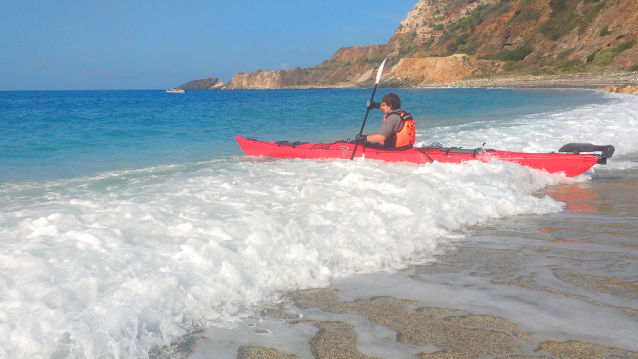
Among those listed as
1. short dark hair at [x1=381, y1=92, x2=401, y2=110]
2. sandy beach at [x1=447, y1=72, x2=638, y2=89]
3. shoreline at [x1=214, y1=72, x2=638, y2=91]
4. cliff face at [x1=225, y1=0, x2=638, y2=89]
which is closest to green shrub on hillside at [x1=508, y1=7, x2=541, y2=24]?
cliff face at [x1=225, y1=0, x2=638, y2=89]

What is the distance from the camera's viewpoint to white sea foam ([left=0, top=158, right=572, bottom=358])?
2.19 meters

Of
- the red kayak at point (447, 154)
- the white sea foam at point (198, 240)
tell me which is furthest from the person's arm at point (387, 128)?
the white sea foam at point (198, 240)

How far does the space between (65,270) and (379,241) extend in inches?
78.0

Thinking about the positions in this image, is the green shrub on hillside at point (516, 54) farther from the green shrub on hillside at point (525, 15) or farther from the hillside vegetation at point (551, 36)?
the green shrub on hillside at point (525, 15)

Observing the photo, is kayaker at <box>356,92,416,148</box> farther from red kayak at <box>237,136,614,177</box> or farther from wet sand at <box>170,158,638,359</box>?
wet sand at <box>170,158,638,359</box>

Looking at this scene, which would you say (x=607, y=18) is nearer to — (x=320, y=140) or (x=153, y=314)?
(x=320, y=140)

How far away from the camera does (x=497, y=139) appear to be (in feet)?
30.5

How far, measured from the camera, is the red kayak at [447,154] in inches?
223

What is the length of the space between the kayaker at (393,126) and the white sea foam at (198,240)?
2.83ft

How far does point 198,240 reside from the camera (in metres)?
3.12

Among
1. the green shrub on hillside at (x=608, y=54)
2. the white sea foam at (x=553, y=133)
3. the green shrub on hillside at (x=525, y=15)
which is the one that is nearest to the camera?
the white sea foam at (x=553, y=133)

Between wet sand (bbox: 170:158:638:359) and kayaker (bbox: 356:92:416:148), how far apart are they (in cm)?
318

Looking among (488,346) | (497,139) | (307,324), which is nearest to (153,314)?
(307,324)

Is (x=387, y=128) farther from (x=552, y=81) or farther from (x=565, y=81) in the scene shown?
(x=552, y=81)
